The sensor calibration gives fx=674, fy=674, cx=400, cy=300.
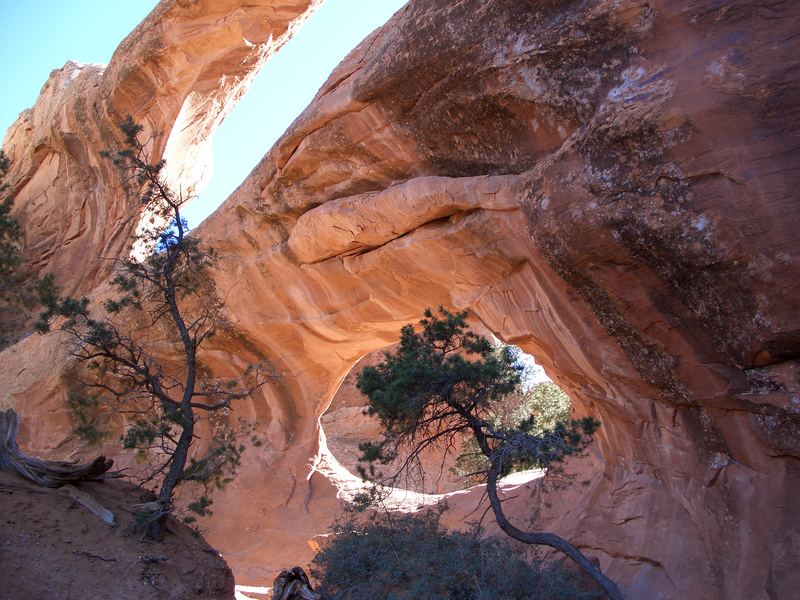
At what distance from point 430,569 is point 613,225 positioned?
4305 millimetres

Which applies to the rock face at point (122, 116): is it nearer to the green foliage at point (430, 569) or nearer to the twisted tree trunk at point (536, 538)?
the green foliage at point (430, 569)

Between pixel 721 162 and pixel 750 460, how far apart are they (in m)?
3.09

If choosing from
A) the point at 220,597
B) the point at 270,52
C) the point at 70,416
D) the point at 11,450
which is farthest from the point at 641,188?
the point at 270,52

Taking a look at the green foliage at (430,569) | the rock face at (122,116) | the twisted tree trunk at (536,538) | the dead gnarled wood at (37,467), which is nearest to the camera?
the green foliage at (430,569)

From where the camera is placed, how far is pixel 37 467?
7992mm

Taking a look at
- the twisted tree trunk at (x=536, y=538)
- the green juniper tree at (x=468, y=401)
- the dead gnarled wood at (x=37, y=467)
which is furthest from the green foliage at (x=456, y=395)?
the dead gnarled wood at (x=37, y=467)

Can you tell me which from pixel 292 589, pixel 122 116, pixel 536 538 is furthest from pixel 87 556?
pixel 122 116

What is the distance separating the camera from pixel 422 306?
11.6m

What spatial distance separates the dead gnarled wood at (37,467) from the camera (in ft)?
26.0

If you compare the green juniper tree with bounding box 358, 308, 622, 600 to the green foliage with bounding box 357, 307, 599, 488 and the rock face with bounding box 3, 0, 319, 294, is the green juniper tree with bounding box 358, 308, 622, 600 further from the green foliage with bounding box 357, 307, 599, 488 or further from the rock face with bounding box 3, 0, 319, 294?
the rock face with bounding box 3, 0, 319, 294

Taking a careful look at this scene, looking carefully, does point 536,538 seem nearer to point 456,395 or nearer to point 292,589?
point 456,395

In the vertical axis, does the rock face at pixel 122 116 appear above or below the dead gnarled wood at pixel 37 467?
above

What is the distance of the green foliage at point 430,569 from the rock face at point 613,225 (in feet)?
4.48

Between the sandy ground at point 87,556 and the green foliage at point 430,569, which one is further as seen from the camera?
the green foliage at point 430,569
